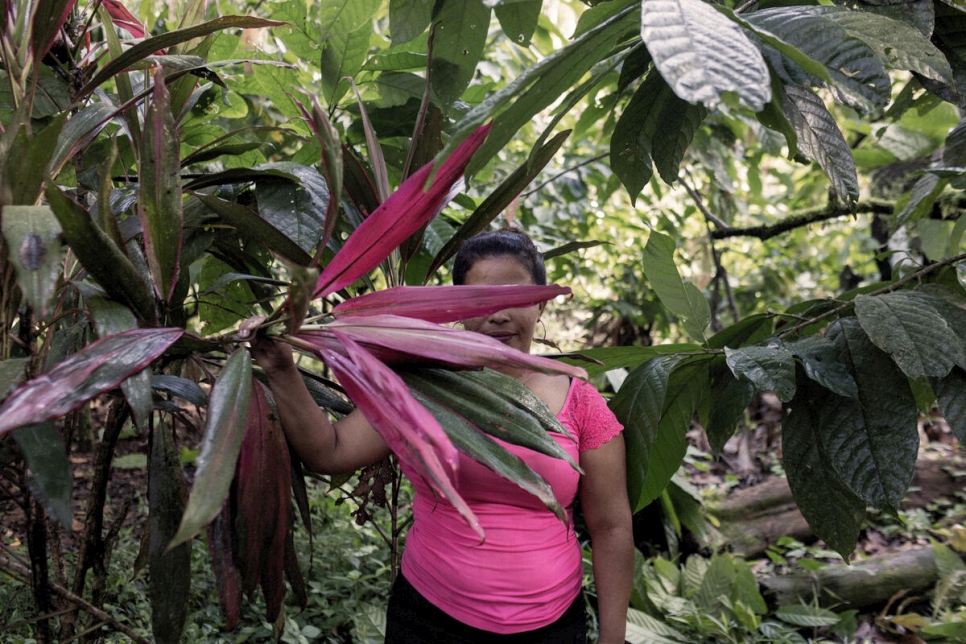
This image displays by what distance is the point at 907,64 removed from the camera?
746 millimetres

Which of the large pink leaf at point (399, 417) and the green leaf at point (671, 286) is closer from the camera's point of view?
the large pink leaf at point (399, 417)

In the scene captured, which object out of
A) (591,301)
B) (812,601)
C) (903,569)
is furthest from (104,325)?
(591,301)

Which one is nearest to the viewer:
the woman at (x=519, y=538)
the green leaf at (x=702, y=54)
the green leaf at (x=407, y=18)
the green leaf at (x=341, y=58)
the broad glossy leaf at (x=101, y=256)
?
the green leaf at (x=702, y=54)

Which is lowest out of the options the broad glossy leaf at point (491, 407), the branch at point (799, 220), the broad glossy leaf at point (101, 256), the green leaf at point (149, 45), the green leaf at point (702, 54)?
the broad glossy leaf at point (491, 407)

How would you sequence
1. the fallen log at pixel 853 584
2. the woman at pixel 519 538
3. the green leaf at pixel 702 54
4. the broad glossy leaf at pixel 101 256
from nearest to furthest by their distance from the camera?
the green leaf at pixel 702 54
the broad glossy leaf at pixel 101 256
the woman at pixel 519 538
the fallen log at pixel 853 584

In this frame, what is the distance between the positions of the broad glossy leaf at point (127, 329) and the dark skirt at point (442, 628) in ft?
2.31

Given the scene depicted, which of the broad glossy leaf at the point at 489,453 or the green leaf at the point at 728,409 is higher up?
the broad glossy leaf at the point at 489,453

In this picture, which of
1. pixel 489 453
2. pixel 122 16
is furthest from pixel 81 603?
pixel 122 16

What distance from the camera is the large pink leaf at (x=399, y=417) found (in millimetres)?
569

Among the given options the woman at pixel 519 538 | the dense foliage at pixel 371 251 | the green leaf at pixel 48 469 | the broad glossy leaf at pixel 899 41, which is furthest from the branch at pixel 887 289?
the green leaf at pixel 48 469

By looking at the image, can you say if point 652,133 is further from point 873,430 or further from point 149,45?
point 149,45

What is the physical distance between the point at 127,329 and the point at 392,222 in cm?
27

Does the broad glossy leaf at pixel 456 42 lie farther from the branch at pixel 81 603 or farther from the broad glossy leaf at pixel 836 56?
the branch at pixel 81 603

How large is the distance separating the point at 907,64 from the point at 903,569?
219 centimetres
